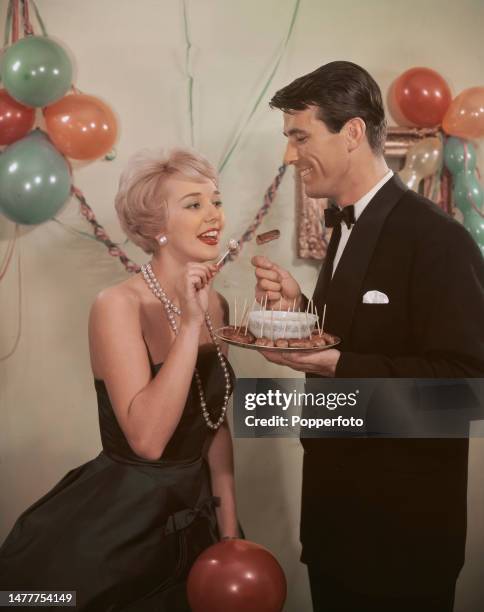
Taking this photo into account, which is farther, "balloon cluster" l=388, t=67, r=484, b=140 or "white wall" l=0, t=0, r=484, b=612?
"balloon cluster" l=388, t=67, r=484, b=140

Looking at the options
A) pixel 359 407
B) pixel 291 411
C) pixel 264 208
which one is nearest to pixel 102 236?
pixel 264 208

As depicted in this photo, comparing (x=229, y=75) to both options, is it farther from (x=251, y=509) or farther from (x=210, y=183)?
(x=251, y=509)

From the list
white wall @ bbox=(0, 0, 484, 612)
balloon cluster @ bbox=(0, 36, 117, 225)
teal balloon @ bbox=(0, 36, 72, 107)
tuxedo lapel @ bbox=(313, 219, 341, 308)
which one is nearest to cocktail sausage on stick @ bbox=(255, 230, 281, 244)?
tuxedo lapel @ bbox=(313, 219, 341, 308)

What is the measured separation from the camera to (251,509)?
1930 mm

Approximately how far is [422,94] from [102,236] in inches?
42.9

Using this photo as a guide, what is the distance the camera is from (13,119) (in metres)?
1.54

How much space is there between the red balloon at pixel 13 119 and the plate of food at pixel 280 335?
82 cm

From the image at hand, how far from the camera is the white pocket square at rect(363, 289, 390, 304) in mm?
1414

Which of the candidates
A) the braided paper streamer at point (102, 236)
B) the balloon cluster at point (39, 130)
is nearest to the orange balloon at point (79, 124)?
the balloon cluster at point (39, 130)

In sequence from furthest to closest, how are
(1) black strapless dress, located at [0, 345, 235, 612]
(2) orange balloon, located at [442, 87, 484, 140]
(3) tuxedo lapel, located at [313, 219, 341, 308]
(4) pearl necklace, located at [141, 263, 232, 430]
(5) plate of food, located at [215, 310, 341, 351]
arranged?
(2) orange balloon, located at [442, 87, 484, 140] < (3) tuxedo lapel, located at [313, 219, 341, 308] < (4) pearl necklace, located at [141, 263, 232, 430] < (1) black strapless dress, located at [0, 345, 235, 612] < (5) plate of food, located at [215, 310, 341, 351]

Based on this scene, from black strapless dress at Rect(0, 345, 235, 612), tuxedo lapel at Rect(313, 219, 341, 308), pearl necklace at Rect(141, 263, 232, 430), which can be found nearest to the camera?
black strapless dress at Rect(0, 345, 235, 612)

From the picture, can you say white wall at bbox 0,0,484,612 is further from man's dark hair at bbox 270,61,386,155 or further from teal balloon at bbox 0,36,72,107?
man's dark hair at bbox 270,61,386,155

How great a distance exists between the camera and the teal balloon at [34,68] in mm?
1467

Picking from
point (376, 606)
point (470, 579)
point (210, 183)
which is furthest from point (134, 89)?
point (470, 579)
